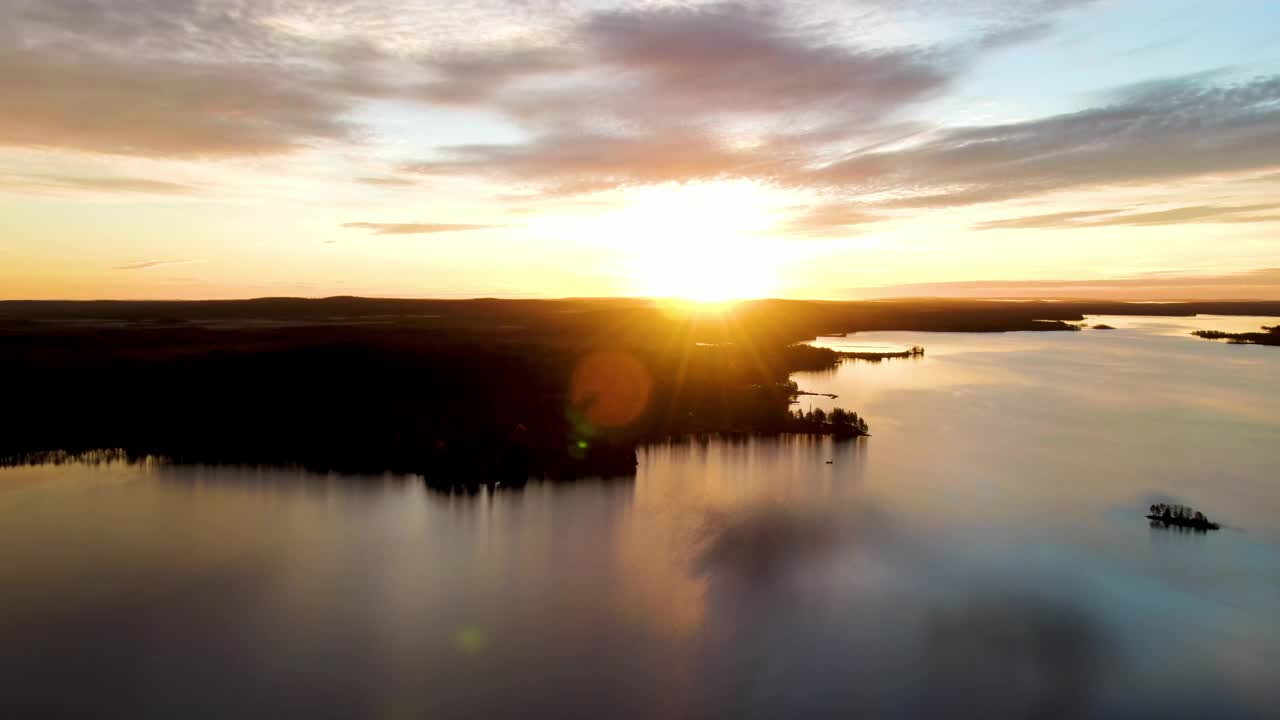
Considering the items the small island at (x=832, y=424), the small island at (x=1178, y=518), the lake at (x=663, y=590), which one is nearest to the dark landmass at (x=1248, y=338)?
the lake at (x=663, y=590)

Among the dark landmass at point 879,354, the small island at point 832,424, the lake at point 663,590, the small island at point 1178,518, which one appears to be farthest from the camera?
the dark landmass at point 879,354

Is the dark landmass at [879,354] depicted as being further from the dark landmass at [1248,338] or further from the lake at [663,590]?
the dark landmass at [1248,338]

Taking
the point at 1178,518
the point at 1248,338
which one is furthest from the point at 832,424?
the point at 1248,338

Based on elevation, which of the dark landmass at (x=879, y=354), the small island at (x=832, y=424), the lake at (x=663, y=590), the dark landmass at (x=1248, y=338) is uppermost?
the dark landmass at (x=1248, y=338)

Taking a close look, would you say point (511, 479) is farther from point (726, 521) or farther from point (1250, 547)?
point (1250, 547)

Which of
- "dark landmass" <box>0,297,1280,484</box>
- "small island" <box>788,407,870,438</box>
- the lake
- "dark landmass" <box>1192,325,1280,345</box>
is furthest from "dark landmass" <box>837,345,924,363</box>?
"dark landmass" <box>1192,325,1280,345</box>

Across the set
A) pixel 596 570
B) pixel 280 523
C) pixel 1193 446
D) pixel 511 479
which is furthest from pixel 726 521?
pixel 1193 446

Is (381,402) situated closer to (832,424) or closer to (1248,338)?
(832,424)
